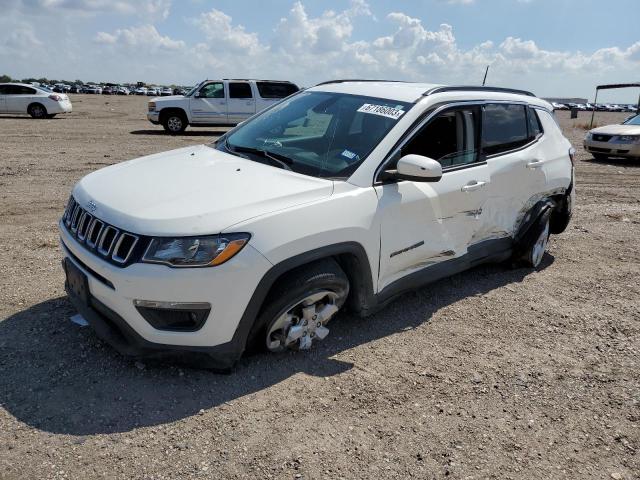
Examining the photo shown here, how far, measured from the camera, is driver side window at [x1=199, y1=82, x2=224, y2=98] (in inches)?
679

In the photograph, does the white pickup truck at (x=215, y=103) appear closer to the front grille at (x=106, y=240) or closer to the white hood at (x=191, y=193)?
the white hood at (x=191, y=193)

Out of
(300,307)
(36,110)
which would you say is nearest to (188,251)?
(300,307)

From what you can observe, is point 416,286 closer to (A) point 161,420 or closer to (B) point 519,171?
(B) point 519,171

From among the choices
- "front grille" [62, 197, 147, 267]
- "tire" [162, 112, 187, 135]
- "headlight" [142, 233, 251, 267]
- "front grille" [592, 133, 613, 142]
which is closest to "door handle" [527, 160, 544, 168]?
Result: "headlight" [142, 233, 251, 267]

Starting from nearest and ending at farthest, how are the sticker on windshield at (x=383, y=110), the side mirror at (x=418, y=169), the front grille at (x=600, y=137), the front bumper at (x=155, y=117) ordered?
the side mirror at (x=418, y=169)
the sticker on windshield at (x=383, y=110)
the front grille at (x=600, y=137)
the front bumper at (x=155, y=117)

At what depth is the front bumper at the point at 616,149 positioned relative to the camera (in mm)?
12883

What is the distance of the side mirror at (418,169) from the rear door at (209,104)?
49.1ft

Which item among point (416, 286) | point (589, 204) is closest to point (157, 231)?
point (416, 286)

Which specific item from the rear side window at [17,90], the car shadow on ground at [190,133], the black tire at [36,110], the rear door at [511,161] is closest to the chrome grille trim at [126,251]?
the rear door at [511,161]

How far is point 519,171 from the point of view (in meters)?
4.63

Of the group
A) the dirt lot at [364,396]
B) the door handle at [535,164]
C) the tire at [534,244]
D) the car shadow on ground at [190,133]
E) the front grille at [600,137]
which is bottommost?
the dirt lot at [364,396]

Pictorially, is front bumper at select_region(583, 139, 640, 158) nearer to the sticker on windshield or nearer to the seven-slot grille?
the sticker on windshield

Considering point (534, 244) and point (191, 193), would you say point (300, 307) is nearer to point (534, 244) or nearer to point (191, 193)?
point (191, 193)

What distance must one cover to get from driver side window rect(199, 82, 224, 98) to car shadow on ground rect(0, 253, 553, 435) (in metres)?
14.3
